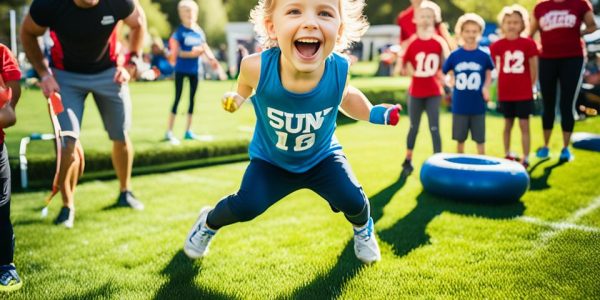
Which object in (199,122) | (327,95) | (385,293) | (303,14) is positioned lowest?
(199,122)

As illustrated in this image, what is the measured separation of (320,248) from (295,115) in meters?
1.25

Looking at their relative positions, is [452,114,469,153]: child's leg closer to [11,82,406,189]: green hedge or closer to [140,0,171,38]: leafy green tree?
[11,82,406,189]: green hedge

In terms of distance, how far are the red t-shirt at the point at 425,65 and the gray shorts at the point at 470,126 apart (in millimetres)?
462

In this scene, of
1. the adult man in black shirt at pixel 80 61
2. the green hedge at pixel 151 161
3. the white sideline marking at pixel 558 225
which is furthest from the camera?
the green hedge at pixel 151 161

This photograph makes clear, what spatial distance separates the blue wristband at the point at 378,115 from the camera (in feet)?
9.96

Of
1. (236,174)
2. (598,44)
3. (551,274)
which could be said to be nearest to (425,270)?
(551,274)

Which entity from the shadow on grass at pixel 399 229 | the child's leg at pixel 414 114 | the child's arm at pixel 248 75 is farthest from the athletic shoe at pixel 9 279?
the child's leg at pixel 414 114

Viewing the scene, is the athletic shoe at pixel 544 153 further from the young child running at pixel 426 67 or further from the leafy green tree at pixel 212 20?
the leafy green tree at pixel 212 20

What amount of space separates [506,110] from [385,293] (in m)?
4.76

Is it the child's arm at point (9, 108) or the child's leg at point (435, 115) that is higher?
the child's arm at point (9, 108)

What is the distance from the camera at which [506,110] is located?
691 centimetres

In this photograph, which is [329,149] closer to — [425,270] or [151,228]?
[425,270]

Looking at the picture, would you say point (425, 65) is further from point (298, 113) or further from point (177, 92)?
point (177, 92)

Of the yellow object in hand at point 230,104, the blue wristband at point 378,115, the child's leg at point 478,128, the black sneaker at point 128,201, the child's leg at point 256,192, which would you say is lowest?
the black sneaker at point 128,201
